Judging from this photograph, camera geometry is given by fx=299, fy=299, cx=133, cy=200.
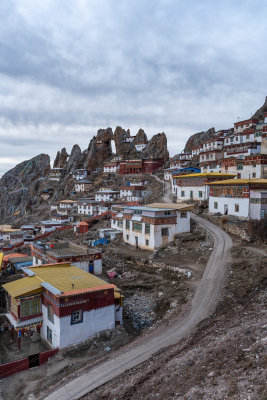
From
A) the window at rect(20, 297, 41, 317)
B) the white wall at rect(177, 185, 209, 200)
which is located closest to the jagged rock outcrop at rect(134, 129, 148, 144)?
the white wall at rect(177, 185, 209, 200)

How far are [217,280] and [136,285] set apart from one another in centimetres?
731

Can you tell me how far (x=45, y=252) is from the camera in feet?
99.4

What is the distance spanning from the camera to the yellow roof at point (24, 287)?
18783mm

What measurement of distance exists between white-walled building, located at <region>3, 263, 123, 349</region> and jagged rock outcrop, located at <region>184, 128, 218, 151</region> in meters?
91.2

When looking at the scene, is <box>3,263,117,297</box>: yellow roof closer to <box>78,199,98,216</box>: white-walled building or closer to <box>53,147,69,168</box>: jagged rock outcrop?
<box>78,199,98,216</box>: white-walled building

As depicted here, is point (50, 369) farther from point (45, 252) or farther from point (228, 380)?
point (45, 252)

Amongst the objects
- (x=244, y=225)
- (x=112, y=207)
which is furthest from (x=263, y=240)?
(x=112, y=207)

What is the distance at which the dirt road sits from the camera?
1402cm

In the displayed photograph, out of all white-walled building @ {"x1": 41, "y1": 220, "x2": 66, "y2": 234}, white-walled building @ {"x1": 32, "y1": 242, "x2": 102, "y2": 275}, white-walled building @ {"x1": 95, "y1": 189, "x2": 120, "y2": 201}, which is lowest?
white-walled building @ {"x1": 41, "y1": 220, "x2": 66, "y2": 234}

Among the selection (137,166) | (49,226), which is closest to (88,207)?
(49,226)

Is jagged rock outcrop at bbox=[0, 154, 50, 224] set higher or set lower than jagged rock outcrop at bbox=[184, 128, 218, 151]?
lower

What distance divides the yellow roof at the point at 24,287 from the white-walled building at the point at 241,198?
86.0 ft

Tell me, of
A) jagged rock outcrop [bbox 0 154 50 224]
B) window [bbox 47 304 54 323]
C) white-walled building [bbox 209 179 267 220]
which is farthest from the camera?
jagged rock outcrop [bbox 0 154 50 224]

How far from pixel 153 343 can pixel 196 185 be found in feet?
122
